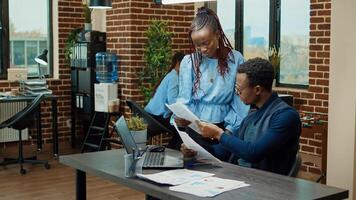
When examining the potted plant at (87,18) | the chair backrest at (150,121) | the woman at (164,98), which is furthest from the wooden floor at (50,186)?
the potted plant at (87,18)

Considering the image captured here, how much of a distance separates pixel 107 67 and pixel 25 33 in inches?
→ 63.7

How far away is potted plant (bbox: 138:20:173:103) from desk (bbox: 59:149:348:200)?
3.37 meters

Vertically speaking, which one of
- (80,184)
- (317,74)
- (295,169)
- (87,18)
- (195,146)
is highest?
(87,18)

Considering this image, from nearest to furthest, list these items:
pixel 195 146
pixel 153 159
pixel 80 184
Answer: pixel 195 146, pixel 153 159, pixel 80 184

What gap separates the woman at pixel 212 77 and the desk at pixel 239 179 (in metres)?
0.44

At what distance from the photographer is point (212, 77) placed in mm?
2879

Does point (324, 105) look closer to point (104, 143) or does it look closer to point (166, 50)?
point (166, 50)

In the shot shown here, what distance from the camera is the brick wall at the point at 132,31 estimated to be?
5988 mm

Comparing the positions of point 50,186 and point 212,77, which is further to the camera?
point 50,186

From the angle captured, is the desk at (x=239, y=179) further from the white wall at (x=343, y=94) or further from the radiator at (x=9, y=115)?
the radiator at (x=9, y=115)

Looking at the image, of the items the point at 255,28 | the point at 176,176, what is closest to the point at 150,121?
the point at 255,28

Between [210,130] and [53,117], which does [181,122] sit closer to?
[210,130]

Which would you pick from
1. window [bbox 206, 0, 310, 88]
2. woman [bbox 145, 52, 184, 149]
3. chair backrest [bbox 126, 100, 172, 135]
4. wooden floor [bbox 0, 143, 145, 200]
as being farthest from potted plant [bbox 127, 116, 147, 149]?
window [bbox 206, 0, 310, 88]

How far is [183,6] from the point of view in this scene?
6.41 metres
